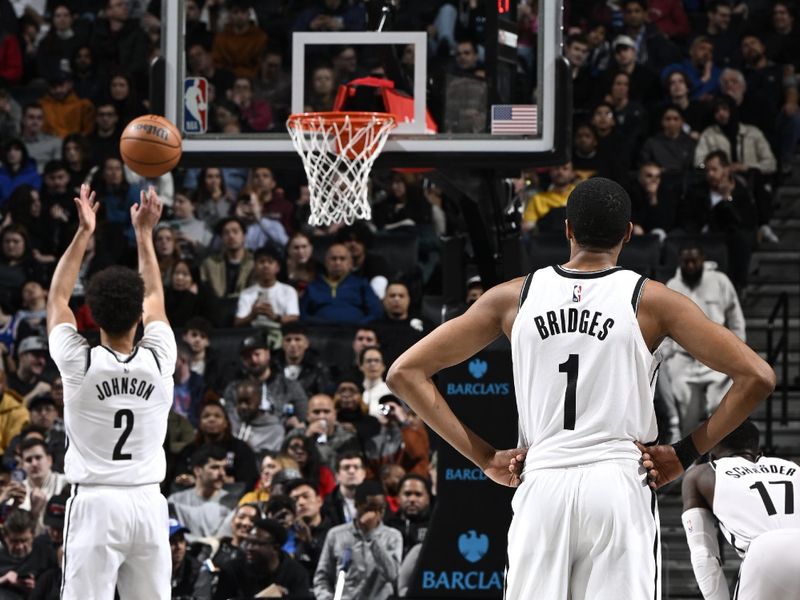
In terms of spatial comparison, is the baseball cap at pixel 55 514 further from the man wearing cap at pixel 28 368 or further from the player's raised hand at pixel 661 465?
the player's raised hand at pixel 661 465

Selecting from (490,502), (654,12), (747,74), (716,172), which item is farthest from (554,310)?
(654,12)

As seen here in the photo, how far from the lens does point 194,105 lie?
8.25m

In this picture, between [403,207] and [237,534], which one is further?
[403,207]

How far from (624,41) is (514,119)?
23.0ft

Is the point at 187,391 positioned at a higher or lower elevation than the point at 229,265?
lower

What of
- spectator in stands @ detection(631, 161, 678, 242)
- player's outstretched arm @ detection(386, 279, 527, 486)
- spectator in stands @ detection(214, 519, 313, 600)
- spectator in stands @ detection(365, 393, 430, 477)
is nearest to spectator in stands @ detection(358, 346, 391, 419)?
spectator in stands @ detection(365, 393, 430, 477)

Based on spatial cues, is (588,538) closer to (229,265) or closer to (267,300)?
(267,300)

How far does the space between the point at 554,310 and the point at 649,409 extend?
418 mm

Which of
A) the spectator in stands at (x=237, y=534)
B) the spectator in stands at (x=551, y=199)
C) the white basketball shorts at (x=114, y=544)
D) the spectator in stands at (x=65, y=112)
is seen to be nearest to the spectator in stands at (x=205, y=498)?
the spectator in stands at (x=237, y=534)

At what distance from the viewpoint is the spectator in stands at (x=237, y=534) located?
30.9 ft

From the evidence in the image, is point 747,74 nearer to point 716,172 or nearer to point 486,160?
point 716,172

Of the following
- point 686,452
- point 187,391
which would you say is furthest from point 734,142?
point 686,452

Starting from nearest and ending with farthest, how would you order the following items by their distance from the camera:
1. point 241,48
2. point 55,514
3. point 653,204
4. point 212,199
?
point 55,514 < point 653,204 < point 212,199 < point 241,48

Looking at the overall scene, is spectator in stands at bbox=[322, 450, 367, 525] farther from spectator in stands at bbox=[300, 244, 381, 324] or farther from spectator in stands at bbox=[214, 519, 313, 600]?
spectator in stands at bbox=[300, 244, 381, 324]
